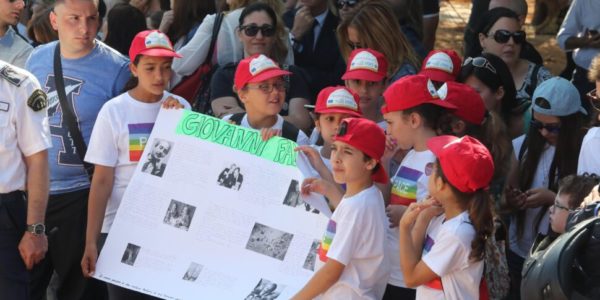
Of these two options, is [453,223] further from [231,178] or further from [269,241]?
[231,178]

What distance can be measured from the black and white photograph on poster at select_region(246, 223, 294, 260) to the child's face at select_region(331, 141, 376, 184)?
1.98ft

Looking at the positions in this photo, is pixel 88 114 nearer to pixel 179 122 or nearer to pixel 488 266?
pixel 179 122

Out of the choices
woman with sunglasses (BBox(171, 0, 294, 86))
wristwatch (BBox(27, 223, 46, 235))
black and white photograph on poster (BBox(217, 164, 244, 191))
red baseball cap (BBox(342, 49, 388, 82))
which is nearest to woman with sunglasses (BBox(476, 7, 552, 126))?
red baseball cap (BBox(342, 49, 388, 82))

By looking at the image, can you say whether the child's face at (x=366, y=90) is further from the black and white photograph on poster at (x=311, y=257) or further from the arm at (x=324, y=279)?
the arm at (x=324, y=279)

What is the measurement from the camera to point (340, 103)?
213 inches

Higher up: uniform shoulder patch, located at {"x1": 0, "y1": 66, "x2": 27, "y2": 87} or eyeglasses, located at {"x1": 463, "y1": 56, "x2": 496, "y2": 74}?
uniform shoulder patch, located at {"x1": 0, "y1": 66, "x2": 27, "y2": 87}

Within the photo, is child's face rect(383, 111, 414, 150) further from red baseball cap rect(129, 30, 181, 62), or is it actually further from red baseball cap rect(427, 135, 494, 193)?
red baseball cap rect(129, 30, 181, 62)

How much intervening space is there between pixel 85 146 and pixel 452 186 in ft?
8.41

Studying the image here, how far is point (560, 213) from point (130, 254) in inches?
88.7

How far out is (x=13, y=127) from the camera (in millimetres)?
5504

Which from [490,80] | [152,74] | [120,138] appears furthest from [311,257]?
[490,80]

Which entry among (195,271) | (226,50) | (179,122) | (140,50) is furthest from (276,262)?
(226,50)

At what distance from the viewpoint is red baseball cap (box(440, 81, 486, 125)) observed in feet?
17.5

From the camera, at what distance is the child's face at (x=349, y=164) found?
491 cm
